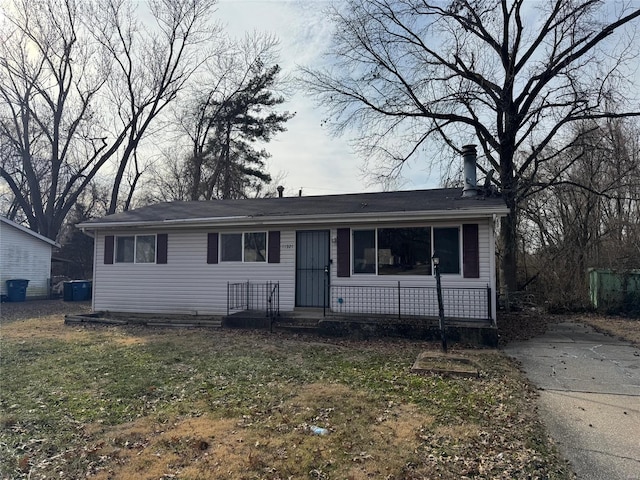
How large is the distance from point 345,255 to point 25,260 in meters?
16.9

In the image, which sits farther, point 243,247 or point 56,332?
point 243,247

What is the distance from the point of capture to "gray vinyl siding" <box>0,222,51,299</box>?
17609 mm

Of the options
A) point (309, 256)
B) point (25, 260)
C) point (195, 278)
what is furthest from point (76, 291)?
point (309, 256)

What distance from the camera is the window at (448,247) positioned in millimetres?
8812

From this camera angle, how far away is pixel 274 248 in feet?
33.7

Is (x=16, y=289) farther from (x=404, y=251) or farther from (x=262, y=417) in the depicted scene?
(x=262, y=417)

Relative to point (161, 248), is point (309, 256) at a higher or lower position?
lower

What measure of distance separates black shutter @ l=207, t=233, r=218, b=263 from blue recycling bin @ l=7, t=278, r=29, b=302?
1204 centimetres

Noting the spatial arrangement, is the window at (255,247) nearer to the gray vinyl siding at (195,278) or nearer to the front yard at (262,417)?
the gray vinyl siding at (195,278)

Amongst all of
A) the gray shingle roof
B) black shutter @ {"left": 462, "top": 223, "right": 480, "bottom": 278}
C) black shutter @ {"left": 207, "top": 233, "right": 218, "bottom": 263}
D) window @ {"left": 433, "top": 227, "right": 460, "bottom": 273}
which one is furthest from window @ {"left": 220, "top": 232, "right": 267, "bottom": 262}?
black shutter @ {"left": 462, "top": 223, "right": 480, "bottom": 278}

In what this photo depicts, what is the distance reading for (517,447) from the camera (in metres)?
3.50

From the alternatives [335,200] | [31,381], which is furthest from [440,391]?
[335,200]

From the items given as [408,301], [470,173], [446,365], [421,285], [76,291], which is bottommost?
[446,365]

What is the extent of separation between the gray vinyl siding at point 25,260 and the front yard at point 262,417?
13.6m
